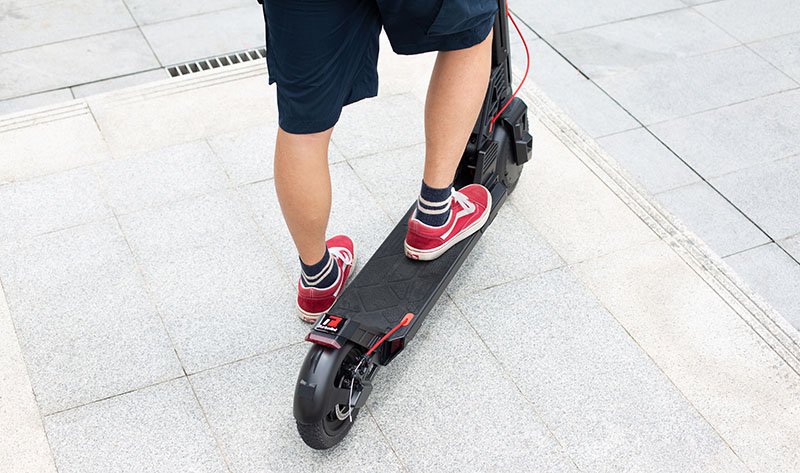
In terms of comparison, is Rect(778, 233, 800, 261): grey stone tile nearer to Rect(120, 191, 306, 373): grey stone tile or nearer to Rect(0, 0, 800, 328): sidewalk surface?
Rect(0, 0, 800, 328): sidewalk surface

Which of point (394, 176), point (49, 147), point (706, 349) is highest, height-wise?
point (706, 349)

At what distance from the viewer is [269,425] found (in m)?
1.91

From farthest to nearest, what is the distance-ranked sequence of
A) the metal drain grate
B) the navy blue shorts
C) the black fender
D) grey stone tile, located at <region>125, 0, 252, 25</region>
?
grey stone tile, located at <region>125, 0, 252, 25</region>
the metal drain grate
the black fender
the navy blue shorts

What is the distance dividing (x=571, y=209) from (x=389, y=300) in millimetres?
779

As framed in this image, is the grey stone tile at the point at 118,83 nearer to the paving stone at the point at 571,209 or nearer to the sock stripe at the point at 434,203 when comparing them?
the paving stone at the point at 571,209

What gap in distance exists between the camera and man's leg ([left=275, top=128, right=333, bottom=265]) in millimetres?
1812

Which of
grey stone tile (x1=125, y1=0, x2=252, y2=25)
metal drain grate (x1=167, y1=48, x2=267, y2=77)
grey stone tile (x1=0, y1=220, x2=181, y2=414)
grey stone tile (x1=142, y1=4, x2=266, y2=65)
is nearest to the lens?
grey stone tile (x1=0, y1=220, x2=181, y2=414)

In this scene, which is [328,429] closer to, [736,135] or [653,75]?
[736,135]

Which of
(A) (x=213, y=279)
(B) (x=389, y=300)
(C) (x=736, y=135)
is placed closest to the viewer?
(B) (x=389, y=300)

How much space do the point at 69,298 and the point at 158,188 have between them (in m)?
0.49

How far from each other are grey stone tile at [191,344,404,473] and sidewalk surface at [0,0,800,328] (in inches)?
45.8

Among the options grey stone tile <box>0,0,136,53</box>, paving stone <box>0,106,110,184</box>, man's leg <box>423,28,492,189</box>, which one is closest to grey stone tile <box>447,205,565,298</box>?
man's leg <box>423,28,492,189</box>

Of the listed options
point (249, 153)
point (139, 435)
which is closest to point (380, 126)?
point (249, 153)

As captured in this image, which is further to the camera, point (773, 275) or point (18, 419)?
point (773, 275)
